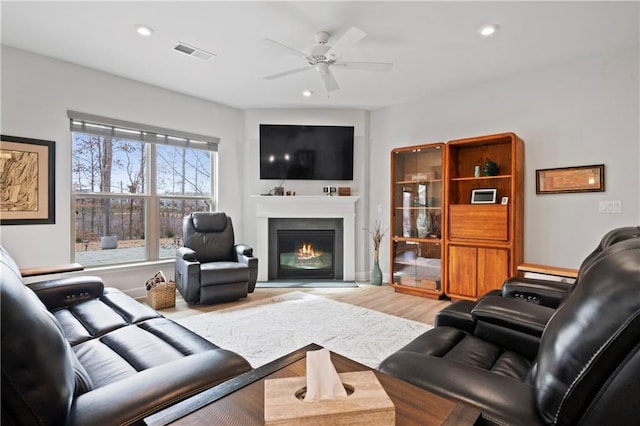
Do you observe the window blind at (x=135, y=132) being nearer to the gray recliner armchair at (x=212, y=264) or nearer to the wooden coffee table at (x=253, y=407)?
the gray recliner armchair at (x=212, y=264)

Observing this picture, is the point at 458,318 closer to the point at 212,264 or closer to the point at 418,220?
the point at 418,220

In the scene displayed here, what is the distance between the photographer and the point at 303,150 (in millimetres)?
5012

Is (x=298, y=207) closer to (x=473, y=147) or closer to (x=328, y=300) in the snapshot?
(x=328, y=300)

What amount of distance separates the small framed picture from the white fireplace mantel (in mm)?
1683

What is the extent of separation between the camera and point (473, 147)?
412 centimetres

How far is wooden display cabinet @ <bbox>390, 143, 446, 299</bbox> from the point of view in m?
4.20

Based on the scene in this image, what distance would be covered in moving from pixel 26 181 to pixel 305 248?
3516mm

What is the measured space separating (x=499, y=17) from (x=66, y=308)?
3.97 meters

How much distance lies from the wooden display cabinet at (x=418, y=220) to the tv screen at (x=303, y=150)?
36.2 inches

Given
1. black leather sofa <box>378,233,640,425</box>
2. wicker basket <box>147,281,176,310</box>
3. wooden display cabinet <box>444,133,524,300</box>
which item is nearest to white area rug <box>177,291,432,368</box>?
wicker basket <box>147,281,176,310</box>

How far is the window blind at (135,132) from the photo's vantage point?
3.62 meters

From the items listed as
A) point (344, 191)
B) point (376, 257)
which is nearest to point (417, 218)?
point (376, 257)

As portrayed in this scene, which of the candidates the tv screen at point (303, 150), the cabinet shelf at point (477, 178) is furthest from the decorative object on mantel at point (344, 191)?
the cabinet shelf at point (477, 178)

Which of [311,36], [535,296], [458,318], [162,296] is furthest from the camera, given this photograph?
[162,296]
